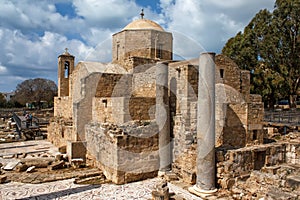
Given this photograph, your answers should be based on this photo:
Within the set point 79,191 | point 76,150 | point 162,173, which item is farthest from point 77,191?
point 76,150

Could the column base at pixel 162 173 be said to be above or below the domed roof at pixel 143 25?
below

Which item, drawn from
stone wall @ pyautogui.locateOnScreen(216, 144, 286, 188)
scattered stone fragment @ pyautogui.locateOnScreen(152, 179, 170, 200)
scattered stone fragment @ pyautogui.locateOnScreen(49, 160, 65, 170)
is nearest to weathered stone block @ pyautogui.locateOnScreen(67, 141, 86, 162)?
scattered stone fragment @ pyautogui.locateOnScreen(49, 160, 65, 170)

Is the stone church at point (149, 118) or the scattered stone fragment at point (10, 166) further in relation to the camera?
the scattered stone fragment at point (10, 166)

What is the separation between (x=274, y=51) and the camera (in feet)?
72.2

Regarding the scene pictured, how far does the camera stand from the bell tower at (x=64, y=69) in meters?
18.0

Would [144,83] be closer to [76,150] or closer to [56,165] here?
[76,150]

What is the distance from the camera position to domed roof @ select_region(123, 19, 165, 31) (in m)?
15.5

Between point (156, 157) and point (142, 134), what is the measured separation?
1038 mm

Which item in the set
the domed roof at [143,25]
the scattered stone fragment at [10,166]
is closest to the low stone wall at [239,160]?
the scattered stone fragment at [10,166]

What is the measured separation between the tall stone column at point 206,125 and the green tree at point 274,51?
51.5 feet

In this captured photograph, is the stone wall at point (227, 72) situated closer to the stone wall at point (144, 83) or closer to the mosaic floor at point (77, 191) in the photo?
the stone wall at point (144, 83)

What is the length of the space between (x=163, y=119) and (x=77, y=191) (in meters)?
3.68

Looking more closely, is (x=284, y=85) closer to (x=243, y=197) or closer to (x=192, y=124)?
(x=192, y=124)

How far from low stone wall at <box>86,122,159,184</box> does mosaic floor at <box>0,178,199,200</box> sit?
420 mm
